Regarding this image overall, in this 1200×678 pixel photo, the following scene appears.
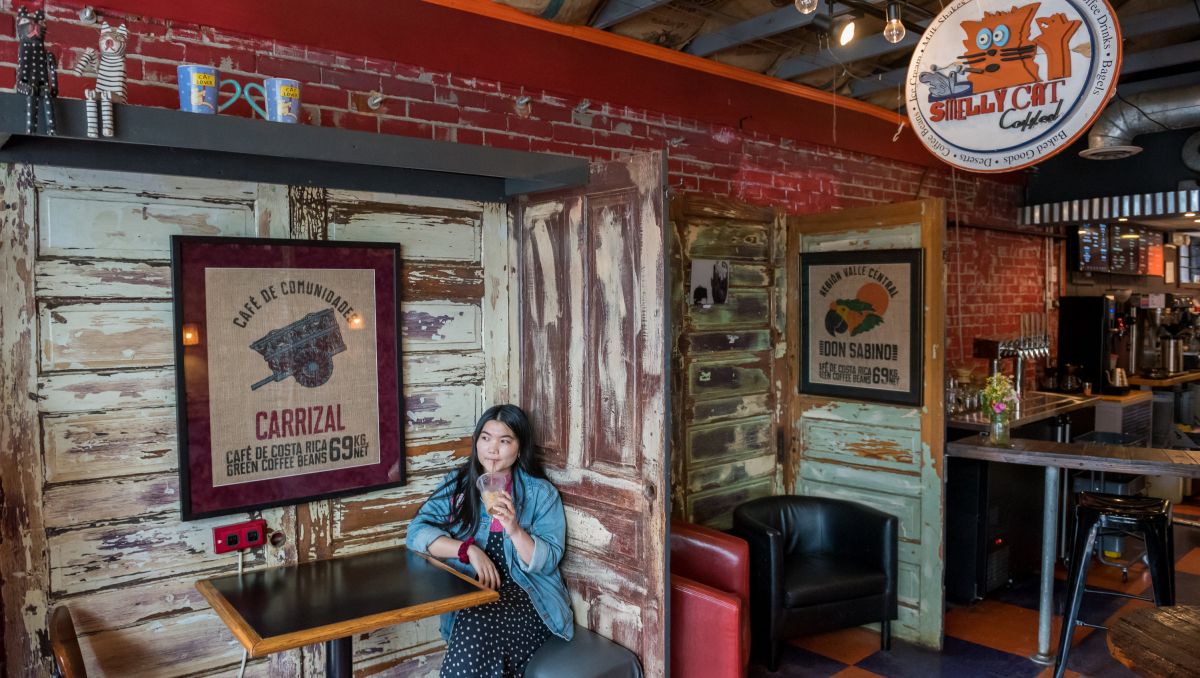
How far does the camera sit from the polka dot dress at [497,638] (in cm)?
287

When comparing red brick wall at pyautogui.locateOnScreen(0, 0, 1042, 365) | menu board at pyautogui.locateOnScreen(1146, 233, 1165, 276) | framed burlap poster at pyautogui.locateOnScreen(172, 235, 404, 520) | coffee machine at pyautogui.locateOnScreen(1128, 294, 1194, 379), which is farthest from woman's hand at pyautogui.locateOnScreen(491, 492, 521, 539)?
menu board at pyautogui.locateOnScreen(1146, 233, 1165, 276)

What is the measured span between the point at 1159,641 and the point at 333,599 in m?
2.47

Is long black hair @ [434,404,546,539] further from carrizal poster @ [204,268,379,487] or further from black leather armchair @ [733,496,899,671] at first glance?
black leather armchair @ [733,496,899,671]

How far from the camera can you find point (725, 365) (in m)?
4.32

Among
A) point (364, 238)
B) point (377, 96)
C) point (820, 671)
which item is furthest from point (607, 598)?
point (377, 96)

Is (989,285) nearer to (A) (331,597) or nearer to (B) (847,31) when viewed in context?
(B) (847,31)

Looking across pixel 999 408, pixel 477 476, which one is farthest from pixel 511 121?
pixel 999 408

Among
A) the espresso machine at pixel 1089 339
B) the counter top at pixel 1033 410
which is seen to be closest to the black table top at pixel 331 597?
the counter top at pixel 1033 410

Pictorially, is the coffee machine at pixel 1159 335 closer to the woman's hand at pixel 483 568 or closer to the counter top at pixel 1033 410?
the counter top at pixel 1033 410

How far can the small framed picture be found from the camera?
13.5 feet

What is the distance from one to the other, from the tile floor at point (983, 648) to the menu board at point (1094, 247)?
378cm

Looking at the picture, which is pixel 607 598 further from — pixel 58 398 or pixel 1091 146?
pixel 1091 146

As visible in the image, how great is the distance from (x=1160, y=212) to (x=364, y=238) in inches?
239

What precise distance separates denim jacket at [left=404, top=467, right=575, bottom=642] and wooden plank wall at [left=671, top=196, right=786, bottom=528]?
99 centimetres
